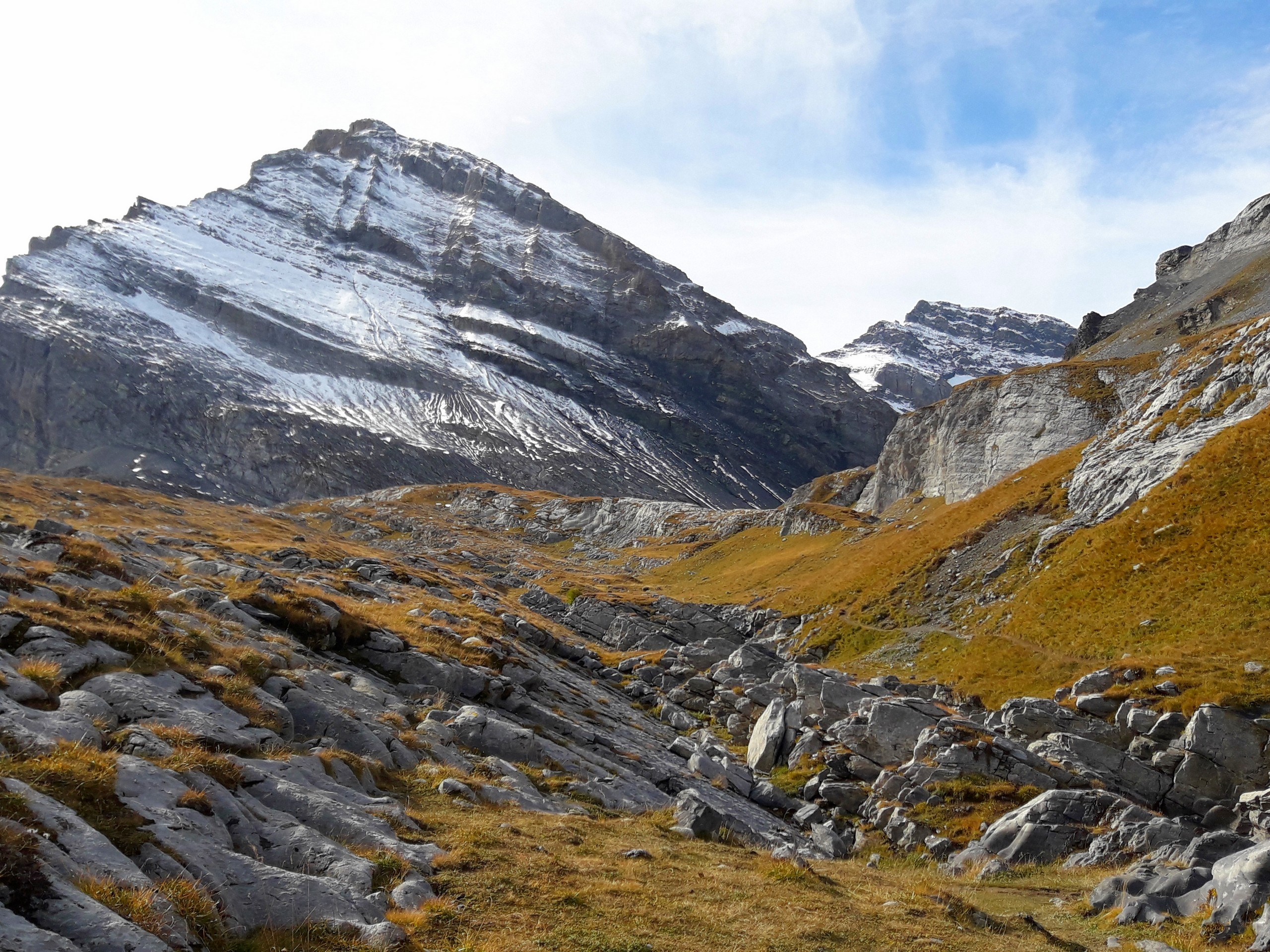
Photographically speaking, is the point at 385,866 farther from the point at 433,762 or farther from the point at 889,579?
the point at 889,579

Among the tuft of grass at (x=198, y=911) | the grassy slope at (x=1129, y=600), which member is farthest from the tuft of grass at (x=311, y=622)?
the grassy slope at (x=1129, y=600)

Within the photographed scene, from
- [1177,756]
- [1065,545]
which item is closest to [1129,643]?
[1177,756]

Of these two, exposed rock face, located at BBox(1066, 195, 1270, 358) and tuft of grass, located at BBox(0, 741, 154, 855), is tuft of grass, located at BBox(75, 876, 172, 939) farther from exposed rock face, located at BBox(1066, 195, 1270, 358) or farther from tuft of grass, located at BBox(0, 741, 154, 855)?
→ exposed rock face, located at BBox(1066, 195, 1270, 358)

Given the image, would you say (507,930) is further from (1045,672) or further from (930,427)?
(930,427)

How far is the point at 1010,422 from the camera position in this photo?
291ft

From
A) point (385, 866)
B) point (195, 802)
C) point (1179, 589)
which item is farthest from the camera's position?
point (1179, 589)

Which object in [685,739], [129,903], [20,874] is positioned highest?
[20,874]

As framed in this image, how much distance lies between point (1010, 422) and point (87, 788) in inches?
3712

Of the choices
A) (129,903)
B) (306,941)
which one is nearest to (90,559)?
(129,903)

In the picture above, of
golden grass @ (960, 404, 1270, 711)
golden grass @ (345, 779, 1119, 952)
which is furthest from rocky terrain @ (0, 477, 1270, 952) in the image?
golden grass @ (960, 404, 1270, 711)

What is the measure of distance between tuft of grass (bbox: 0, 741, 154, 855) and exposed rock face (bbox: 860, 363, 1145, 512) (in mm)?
81845

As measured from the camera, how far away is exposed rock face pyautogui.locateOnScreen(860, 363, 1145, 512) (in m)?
81.1

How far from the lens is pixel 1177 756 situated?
25344 mm

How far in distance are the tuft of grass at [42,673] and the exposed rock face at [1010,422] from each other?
8152 cm
